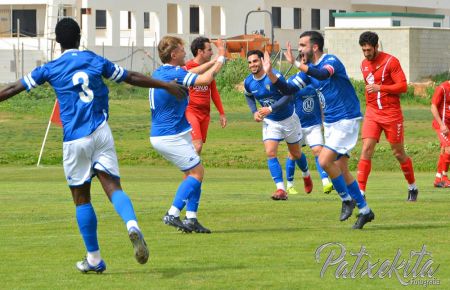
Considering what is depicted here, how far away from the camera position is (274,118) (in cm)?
1992

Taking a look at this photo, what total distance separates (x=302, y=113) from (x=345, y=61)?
4293cm

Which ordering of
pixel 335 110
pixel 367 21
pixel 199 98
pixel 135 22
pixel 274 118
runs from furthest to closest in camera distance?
pixel 135 22, pixel 367 21, pixel 274 118, pixel 199 98, pixel 335 110

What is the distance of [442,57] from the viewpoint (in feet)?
216

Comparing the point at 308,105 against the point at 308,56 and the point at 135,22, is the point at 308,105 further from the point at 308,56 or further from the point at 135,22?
the point at 135,22

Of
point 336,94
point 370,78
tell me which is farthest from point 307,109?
point 336,94

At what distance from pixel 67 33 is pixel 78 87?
0.49m

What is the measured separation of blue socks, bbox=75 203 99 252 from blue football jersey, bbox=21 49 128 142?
638mm

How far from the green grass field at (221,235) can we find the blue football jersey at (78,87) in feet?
4.29

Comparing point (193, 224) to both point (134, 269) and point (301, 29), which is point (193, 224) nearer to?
point (134, 269)

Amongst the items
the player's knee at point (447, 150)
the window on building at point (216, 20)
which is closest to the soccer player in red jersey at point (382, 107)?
the player's knee at point (447, 150)

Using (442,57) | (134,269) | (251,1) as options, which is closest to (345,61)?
(442,57)

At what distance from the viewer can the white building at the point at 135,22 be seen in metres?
73.6

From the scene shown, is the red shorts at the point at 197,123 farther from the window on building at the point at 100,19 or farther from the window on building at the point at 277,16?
the window on building at the point at 277,16

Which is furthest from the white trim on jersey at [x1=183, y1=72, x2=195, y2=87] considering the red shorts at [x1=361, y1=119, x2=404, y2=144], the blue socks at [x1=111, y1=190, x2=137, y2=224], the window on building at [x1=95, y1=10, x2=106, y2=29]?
the window on building at [x1=95, y1=10, x2=106, y2=29]
